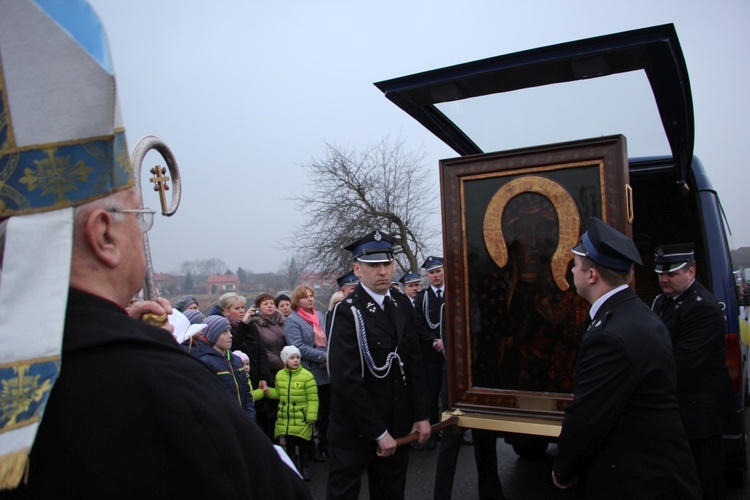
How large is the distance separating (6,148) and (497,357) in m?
3.22

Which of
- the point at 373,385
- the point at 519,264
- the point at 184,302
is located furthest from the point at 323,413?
the point at 519,264

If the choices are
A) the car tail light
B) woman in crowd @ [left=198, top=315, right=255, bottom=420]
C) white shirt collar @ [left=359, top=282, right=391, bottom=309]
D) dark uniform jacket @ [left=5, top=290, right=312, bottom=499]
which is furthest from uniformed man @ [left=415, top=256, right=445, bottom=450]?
dark uniform jacket @ [left=5, top=290, right=312, bottom=499]

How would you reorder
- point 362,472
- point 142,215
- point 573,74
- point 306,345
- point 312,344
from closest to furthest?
point 142,215 < point 573,74 < point 362,472 < point 306,345 < point 312,344

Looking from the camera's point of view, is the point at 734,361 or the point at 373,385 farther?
the point at 734,361

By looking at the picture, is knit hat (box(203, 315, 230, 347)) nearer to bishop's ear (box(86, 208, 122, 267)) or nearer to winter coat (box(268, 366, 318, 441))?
winter coat (box(268, 366, 318, 441))

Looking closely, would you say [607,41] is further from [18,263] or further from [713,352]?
[18,263]

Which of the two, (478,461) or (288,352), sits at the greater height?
(288,352)

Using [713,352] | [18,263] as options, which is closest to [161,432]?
[18,263]

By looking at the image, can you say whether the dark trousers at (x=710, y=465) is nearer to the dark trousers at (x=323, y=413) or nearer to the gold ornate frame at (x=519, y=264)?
the gold ornate frame at (x=519, y=264)

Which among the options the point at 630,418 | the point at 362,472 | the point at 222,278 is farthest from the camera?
the point at 222,278

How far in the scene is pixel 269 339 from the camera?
6.53 m

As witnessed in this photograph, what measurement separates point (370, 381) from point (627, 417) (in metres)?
1.70

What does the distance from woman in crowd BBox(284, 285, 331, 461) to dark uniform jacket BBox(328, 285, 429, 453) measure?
8.45 feet

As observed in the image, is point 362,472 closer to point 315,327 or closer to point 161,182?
point 161,182
